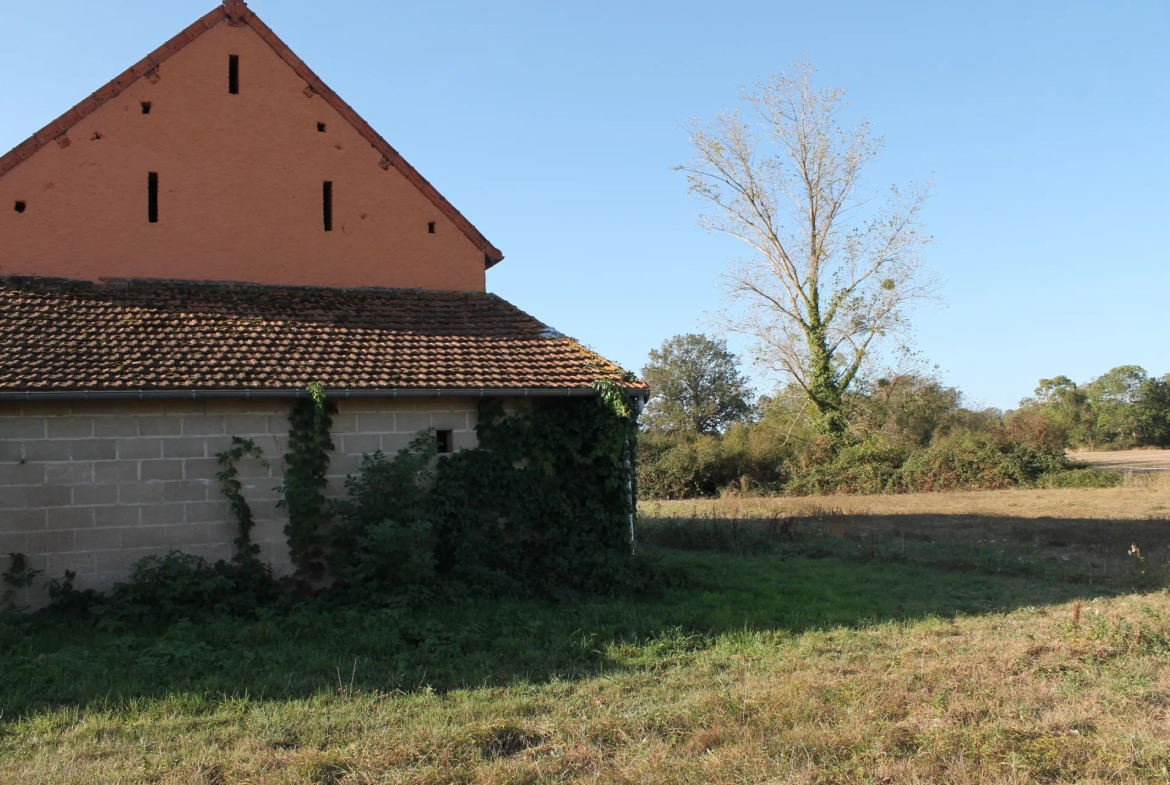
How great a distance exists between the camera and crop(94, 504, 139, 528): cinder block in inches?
396

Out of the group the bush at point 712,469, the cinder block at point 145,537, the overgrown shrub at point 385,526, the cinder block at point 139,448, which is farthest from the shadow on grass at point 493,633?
the bush at point 712,469

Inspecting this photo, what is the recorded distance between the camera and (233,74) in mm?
13672

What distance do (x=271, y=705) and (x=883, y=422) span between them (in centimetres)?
3080

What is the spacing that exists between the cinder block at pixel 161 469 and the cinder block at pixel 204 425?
14.4 inches

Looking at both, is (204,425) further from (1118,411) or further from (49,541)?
(1118,411)

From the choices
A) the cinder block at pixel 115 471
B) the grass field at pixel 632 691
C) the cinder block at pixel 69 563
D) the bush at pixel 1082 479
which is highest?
the cinder block at pixel 115 471

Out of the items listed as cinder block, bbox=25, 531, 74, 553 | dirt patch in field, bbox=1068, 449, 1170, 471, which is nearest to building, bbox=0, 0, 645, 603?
cinder block, bbox=25, 531, 74, 553

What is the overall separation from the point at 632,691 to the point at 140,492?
6.45m

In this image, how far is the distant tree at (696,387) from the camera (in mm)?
64438

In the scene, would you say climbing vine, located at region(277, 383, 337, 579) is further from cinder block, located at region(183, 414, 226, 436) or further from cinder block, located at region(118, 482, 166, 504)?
cinder block, located at region(118, 482, 166, 504)

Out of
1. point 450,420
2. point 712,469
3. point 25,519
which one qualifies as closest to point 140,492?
point 25,519

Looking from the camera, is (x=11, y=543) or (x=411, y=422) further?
(x=411, y=422)

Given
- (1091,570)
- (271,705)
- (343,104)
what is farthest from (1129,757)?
(343,104)

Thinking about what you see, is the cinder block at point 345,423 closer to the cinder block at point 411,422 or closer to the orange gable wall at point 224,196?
the cinder block at point 411,422
